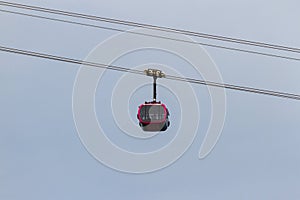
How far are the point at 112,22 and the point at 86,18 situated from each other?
30.0 inches

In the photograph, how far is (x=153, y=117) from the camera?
2095cm

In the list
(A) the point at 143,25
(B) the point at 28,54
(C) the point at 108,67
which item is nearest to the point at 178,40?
(A) the point at 143,25

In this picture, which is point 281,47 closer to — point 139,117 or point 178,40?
point 178,40

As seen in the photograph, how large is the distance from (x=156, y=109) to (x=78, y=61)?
8.46 ft

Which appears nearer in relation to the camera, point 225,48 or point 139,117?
point 139,117

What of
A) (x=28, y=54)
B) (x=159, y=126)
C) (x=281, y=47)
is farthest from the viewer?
Result: (x=281, y=47)

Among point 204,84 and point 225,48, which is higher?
point 225,48

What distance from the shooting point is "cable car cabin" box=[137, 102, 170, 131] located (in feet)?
68.7

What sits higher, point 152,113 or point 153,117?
point 152,113

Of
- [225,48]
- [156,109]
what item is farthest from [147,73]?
[225,48]

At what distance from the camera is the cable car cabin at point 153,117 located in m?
20.9

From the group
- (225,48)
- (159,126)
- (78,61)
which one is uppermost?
(225,48)

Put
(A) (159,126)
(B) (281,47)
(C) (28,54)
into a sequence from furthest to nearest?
(B) (281,47), (A) (159,126), (C) (28,54)

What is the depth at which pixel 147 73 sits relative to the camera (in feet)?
70.2
